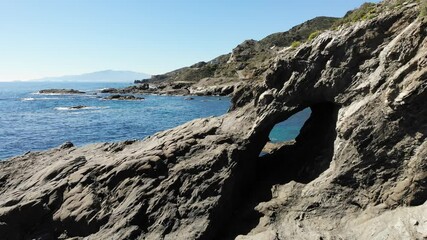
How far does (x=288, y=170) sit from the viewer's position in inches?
899

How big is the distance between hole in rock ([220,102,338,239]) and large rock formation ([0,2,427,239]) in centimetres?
8

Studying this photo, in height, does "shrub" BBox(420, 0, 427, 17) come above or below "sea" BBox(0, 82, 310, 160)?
above

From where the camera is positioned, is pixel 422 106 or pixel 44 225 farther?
pixel 44 225

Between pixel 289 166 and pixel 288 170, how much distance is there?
52 centimetres

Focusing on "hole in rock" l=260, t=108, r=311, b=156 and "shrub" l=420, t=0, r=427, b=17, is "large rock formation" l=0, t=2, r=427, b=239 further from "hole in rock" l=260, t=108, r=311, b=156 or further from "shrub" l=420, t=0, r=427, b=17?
"hole in rock" l=260, t=108, r=311, b=156

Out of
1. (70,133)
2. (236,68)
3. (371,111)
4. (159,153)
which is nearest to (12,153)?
(70,133)

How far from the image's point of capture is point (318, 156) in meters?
21.1

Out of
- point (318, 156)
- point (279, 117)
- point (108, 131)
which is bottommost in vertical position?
point (108, 131)

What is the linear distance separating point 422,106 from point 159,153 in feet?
43.3

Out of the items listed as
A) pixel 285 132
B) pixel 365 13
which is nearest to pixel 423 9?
pixel 365 13

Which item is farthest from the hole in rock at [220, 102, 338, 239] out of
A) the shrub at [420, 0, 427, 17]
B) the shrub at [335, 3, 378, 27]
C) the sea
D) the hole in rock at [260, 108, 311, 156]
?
the sea

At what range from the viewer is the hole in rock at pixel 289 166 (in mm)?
20328

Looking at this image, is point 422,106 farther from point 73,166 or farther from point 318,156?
point 73,166

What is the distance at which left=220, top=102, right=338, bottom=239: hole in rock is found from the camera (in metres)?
20.3
